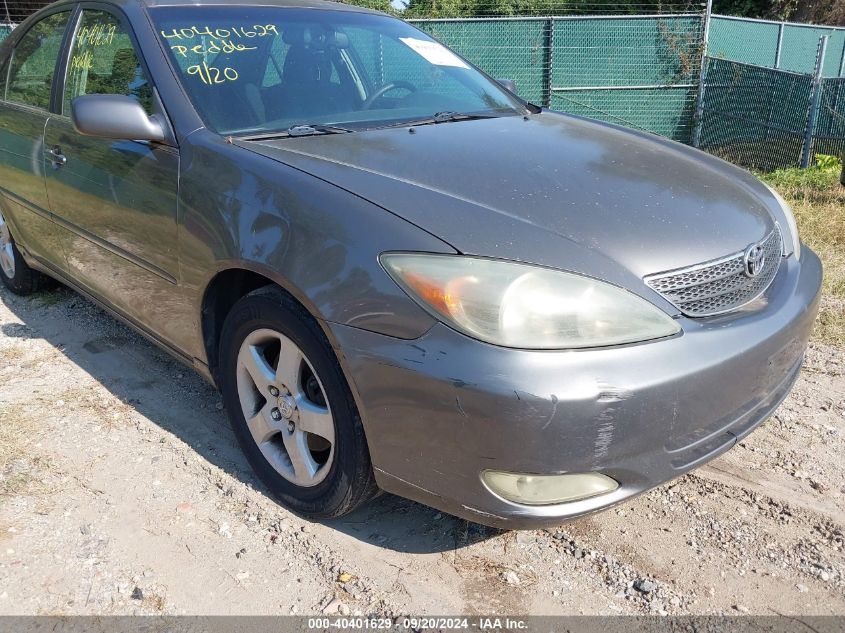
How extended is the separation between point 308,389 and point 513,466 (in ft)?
2.58

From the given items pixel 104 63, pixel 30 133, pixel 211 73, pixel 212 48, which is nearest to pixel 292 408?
pixel 211 73

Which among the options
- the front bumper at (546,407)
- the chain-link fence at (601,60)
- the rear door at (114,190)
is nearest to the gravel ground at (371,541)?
the front bumper at (546,407)

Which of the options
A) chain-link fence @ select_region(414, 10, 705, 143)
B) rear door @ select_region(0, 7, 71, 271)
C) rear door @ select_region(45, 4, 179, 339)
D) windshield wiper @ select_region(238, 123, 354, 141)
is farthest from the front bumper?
chain-link fence @ select_region(414, 10, 705, 143)

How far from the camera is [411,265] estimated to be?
1.85 meters

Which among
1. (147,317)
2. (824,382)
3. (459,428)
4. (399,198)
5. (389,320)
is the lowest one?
(824,382)

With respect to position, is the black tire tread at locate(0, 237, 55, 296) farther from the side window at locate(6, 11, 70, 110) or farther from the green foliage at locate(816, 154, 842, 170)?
the green foliage at locate(816, 154, 842, 170)

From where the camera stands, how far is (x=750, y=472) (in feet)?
8.58

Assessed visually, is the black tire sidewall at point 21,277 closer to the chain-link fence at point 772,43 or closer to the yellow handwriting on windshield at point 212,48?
the yellow handwriting on windshield at point 212,48

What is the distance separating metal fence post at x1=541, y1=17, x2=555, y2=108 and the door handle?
28.0 ft

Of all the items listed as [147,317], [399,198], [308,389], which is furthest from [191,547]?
[399,198]

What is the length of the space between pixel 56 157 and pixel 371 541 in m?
2.31

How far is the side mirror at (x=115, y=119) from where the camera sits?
8.11ft

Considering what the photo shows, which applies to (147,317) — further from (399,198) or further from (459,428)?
(459,428)

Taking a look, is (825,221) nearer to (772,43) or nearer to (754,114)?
(754,114)
